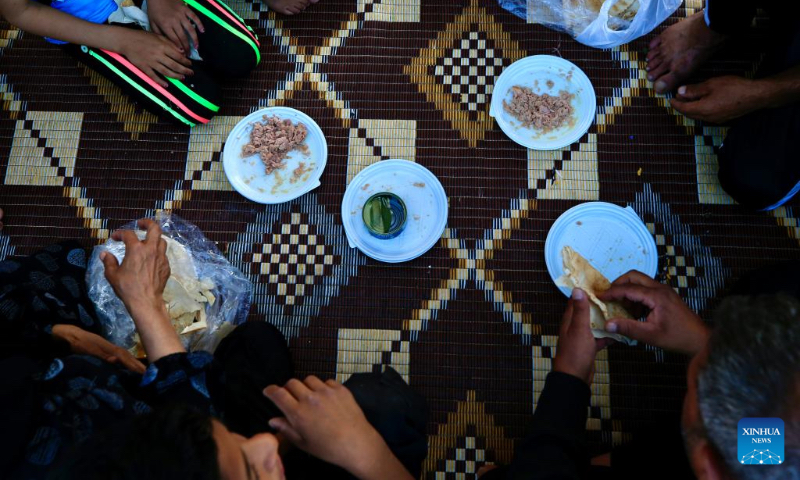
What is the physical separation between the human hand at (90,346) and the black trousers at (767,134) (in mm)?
1618

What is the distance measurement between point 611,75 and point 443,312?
915 mm

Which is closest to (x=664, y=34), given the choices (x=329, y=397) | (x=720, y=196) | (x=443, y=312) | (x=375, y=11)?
(x=720, y=196)

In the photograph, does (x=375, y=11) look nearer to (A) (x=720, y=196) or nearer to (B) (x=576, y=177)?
(B) (x=576, y=177)

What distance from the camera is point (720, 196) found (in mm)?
1502

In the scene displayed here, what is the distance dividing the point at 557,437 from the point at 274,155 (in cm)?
108

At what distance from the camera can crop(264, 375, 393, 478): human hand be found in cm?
101

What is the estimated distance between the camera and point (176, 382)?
3.35 feet

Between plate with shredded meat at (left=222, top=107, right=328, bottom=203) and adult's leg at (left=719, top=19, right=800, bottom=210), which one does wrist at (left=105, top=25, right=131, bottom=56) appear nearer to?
plate with shredded meat at (left=222, top=107, right=328, bottom=203)

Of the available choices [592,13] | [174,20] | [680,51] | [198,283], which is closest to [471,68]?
[592,13]

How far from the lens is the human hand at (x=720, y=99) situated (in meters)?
1.36

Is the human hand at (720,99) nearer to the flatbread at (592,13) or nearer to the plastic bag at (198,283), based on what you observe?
the flatbread at (592,13)

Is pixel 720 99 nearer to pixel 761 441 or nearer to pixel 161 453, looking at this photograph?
pixel 761 441

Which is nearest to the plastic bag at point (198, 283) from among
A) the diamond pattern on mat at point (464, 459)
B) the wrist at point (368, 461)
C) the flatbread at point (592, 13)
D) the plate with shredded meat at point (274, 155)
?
the plate with shredded meat at point (274, 155)

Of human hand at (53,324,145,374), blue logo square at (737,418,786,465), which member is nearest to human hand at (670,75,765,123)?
blue logo square at (737,418,786,465)
